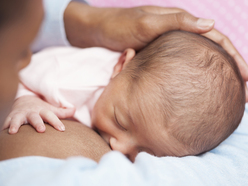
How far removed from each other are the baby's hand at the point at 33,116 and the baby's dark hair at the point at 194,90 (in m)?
0.32

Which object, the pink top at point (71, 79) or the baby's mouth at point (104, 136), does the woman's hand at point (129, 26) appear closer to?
the pink top at point (71, 79)

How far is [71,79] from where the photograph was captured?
1.16 m

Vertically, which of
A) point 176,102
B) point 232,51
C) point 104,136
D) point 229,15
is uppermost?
point 229,15

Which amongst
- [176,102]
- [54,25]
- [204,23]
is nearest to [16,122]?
[176,102]

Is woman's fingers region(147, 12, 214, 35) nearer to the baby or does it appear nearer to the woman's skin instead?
the baby

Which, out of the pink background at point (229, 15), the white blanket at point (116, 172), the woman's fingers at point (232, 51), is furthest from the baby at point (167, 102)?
the pink background at point (229, 15)

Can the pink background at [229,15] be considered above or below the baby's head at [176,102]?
above

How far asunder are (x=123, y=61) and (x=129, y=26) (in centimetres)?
20

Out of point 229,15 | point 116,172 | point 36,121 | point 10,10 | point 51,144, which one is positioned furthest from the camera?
point 229,15

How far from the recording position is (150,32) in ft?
3.88

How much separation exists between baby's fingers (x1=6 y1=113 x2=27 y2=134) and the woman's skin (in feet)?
0.05

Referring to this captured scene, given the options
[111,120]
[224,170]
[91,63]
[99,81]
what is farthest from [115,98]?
[224,170]

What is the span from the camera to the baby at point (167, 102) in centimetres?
87

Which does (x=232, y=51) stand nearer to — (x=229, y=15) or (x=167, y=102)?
(x=167, y=102)
